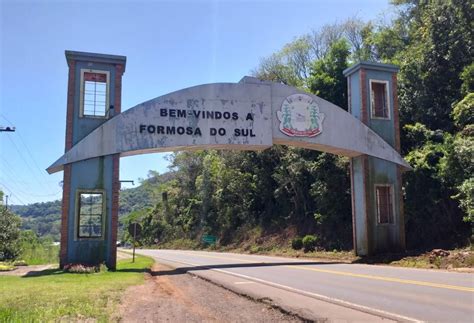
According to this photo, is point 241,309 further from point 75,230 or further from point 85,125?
point 85,125

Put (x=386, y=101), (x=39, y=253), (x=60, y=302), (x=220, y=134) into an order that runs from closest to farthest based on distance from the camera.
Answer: (x=60, y=302) < (x=220, y=134) < (x=386, y=101) < (x=39, y=253)

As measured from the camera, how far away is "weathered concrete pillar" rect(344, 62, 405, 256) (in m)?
23.5

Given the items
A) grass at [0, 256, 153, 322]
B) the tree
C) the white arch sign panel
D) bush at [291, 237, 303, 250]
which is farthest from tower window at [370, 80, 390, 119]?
grass at [0, 256, 153, 322]

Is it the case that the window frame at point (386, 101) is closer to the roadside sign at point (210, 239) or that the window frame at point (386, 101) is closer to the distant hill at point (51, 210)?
the roadside sign at point (210, 239)

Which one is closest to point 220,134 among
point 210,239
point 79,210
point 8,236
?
point 79,210

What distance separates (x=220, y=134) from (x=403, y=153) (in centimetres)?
1295

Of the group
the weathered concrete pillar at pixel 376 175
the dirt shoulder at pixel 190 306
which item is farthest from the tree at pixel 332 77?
the dirt shoulder at pixel 190 306

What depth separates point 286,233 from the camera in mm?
40531

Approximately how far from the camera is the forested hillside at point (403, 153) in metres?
25.0

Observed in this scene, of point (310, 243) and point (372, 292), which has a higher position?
point (310, 243)

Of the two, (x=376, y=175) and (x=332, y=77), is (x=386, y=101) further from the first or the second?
(x=332, y=77)

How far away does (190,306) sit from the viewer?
1038 cm

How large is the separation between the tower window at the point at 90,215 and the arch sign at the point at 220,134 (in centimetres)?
4

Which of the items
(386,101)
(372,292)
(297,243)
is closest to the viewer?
(372,292)
